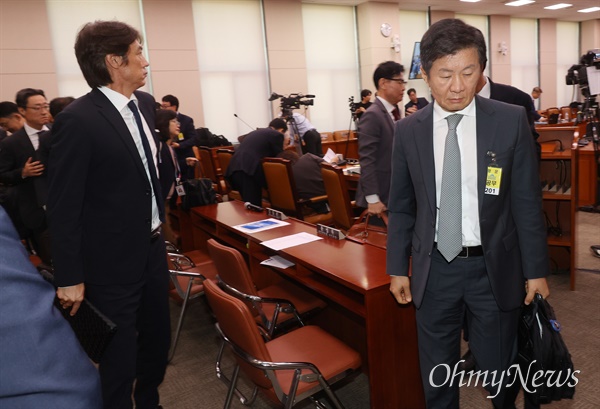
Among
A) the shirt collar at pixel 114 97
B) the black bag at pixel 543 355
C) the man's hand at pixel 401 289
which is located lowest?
the black bag at pixel 543 355

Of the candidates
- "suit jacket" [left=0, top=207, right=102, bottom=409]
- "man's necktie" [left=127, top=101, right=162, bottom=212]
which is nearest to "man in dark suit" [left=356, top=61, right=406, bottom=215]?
"man's necktie" [left=127, top=101, right=162, bottom=212]

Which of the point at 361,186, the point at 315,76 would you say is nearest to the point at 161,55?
the point at 315,76

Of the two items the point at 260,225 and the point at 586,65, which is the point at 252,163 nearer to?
the point at 260,225

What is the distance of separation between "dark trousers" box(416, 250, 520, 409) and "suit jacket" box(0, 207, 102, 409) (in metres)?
1.24

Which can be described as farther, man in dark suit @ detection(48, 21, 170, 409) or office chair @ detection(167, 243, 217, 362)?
office chair @ detection(167, 243, 217, 362)

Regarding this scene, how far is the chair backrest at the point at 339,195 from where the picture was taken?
316cm

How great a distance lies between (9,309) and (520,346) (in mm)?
1575

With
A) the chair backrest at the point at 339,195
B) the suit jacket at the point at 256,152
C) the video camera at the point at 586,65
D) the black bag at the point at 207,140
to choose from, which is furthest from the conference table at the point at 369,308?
the black bag at the point at 207,140

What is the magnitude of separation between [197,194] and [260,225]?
1.03 m

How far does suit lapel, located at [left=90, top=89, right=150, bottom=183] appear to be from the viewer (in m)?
1.62

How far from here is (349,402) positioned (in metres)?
2.21

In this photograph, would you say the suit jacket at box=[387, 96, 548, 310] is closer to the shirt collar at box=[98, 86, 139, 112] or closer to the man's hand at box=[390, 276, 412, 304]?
the man's hand at box=[390, 276, 412, 304]

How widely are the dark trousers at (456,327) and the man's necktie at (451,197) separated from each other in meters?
0.06

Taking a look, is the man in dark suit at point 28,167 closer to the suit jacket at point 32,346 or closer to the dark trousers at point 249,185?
the dark trousers at point 249,185
